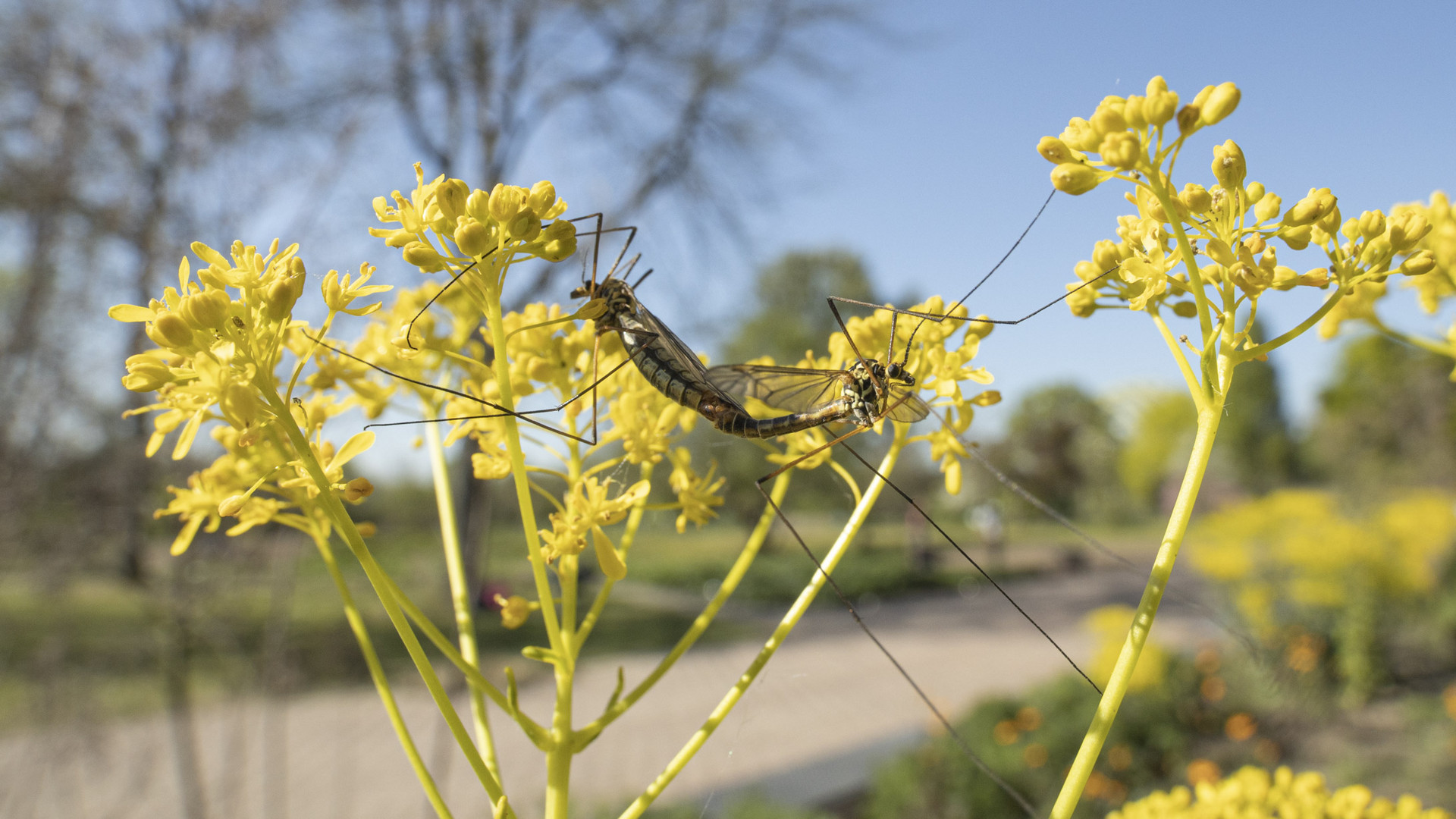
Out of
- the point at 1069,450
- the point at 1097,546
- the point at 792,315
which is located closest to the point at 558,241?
the point at 1097,546

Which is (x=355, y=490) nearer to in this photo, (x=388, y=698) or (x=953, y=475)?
(x=388, y=698)

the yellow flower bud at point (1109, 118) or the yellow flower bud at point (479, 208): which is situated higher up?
the yellow flower bud at point (479, 208)

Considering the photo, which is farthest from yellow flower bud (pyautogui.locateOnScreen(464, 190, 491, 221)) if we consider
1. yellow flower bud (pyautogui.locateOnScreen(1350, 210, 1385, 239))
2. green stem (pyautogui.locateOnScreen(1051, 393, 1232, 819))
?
yellow flower bud (pyautogui.locateOnScreen(1350, 210, 1385, 239))

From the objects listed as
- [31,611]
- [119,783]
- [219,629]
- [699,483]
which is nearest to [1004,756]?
[219,629]

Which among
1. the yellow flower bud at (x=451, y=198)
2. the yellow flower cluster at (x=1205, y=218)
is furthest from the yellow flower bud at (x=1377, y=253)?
the yellow flower bud at (x=451, y=198)

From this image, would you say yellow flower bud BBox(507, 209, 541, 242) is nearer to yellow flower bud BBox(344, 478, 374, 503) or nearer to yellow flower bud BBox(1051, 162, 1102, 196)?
yellow flower bud BBox(344, 478, 374, 503)

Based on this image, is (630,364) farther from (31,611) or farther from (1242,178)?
(31,611)

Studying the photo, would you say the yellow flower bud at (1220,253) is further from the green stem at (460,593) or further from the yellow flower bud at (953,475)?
the green stem at (460,593)
